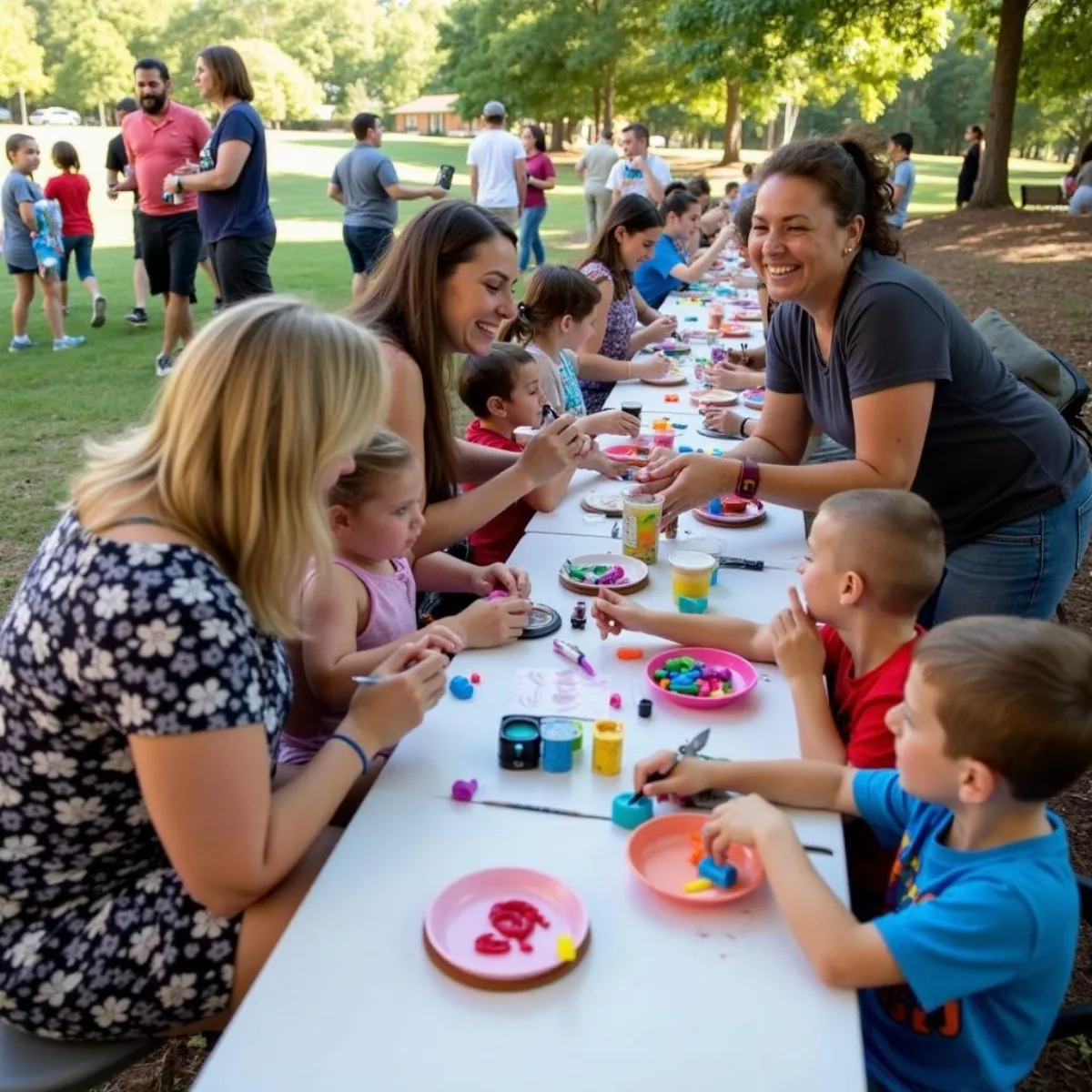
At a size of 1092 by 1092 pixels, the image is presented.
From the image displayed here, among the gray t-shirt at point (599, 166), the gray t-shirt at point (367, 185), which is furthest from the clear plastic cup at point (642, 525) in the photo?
the gray t-shirt at point (599, 166)

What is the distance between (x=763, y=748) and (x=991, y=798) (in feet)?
1.50

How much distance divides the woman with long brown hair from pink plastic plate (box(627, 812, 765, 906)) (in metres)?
1.27

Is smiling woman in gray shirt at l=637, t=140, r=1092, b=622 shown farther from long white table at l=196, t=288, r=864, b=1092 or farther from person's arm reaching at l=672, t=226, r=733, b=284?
person's arm reaching at l=672, t=226, r=733, b=284

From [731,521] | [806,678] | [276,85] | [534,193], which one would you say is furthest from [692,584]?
[276,85]

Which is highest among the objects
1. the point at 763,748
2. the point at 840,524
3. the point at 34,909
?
the point at 840,524

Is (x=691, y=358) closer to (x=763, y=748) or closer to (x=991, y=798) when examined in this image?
(x=763, y=748)

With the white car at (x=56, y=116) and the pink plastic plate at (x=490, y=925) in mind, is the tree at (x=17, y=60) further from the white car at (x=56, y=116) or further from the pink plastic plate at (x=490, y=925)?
the pink plastic plate at (x=490, y=925)

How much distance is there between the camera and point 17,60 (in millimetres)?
42062

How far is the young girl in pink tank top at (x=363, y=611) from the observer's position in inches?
75.0

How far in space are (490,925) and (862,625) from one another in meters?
0.93

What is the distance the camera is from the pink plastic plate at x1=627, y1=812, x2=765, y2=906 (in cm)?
131

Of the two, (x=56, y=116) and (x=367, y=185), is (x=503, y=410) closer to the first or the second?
(x=367, y=185)

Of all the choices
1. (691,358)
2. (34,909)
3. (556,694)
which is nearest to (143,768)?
(34,909)

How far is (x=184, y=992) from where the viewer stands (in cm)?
144
